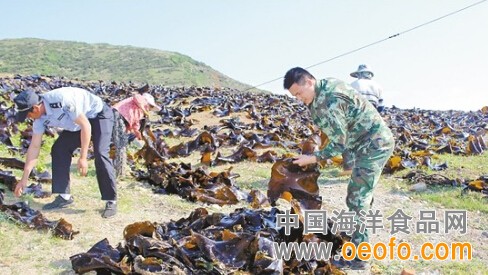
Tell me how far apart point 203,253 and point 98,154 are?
181 cm

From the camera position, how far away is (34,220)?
439cm

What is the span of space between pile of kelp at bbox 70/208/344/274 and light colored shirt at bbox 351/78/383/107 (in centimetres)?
345

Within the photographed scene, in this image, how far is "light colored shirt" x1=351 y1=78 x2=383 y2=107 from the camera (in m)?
6.98

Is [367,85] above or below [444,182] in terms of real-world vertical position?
above

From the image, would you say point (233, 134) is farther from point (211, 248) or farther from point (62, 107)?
point (211, 248)

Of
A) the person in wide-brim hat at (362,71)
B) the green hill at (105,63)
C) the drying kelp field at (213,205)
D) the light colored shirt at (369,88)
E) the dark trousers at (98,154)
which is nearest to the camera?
the drying kelp field at (213,205)

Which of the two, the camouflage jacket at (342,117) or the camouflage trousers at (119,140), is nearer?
the camouflage jacket at (342,117)

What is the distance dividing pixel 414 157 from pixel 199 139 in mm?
3562

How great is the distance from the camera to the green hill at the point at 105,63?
4988 centimetres

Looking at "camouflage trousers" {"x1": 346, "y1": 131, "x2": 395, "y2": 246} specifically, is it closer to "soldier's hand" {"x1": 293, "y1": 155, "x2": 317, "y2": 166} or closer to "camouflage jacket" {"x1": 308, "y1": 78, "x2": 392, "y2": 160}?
"camouflage jacket" {"x1": 308, "y1": 78, "x2": 392, "y2": 160}

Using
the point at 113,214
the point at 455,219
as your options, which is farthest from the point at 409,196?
the point at 113,214

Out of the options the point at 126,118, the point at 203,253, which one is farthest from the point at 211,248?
the point at 126,118

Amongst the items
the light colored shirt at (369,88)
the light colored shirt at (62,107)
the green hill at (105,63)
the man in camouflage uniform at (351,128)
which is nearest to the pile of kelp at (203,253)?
the man in camouflage uniform at (351,128)

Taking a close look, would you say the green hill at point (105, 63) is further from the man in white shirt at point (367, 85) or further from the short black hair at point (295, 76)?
the short black hair at point (295, 76)
